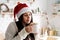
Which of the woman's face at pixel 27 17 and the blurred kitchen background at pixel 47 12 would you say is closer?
the woman's face at pixel 27 17

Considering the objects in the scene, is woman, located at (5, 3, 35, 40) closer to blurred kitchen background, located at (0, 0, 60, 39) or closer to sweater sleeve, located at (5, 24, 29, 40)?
sweater sleeve, located at (5, 24, 29, 40)

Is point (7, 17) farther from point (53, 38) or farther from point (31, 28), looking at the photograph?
point (53, 38)

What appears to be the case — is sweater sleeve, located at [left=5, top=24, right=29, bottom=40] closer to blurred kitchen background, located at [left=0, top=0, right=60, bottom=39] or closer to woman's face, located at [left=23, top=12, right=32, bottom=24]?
woman's face, located at [left=23, top=12, right=32, bottom=24]

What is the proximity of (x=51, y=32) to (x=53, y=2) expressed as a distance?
553 mm

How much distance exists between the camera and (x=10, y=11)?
183 cm

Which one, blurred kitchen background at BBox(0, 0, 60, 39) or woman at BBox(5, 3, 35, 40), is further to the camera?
blurred kitchen background at BBox(0, 0, 60, 39)

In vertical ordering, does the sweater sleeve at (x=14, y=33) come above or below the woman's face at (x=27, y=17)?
below

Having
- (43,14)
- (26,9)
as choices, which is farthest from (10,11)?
(43,14)

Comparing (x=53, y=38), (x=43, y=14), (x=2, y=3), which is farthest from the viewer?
(x=43, y=14)

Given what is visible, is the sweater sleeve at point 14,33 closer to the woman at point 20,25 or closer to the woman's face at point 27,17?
the woman at point 20,25

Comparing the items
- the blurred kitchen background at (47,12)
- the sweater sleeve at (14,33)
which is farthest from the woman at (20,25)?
the blurred kitchen background at (47,12)

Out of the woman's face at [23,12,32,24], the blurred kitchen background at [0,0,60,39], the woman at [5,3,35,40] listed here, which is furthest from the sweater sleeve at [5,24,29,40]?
the blurred kitchen background at [0,0,60,39]

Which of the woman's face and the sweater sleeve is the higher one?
the woman's face

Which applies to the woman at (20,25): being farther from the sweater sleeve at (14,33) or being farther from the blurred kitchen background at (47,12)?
the blurred kitchen background at (47,12)
